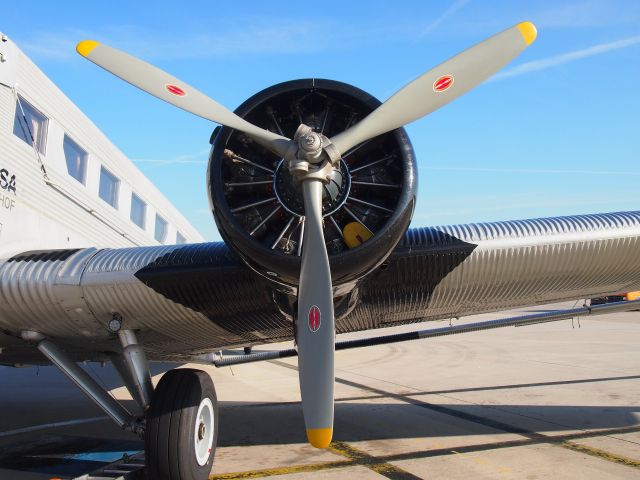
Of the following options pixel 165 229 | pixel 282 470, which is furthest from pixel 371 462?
pixel 165 229

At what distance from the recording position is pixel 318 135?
14.4ft

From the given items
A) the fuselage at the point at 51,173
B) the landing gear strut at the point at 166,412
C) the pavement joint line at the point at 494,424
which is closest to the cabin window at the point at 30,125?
the fuselage at the point at 51,173

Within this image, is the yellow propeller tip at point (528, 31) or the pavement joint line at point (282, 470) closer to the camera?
the yellow propeller tip at point (528, 31)

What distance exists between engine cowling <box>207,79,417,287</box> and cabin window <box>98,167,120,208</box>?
14.4 ft

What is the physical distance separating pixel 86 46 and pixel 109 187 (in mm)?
4601

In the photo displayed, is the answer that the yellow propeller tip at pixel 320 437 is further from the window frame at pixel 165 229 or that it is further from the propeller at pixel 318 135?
the window frame at pixel 165 229

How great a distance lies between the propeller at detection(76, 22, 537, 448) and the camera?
4.33 m

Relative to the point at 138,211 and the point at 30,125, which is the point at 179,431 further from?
the point at 138,211

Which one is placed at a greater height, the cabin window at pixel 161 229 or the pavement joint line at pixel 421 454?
the cabin window at pixel 161 229

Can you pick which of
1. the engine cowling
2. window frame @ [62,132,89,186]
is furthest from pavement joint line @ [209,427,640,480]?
window frame @ [62,132,89,186]

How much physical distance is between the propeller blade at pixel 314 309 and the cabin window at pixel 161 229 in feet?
25.4

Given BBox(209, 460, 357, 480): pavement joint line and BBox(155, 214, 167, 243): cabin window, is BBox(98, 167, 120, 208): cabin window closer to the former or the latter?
BBox(155, 214, 167, 243): cabin window

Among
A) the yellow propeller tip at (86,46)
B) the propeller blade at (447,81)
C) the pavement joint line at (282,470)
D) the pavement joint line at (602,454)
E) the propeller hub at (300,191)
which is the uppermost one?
the yellow propeller tip at (86,46)

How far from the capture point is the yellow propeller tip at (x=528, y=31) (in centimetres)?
466
